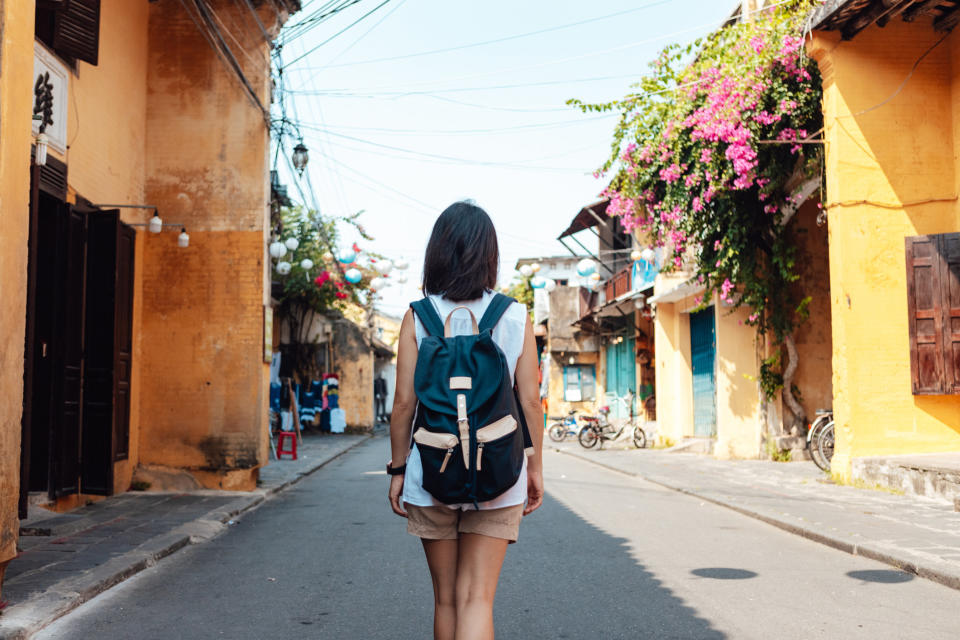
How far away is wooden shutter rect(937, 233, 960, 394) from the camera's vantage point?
431 inches

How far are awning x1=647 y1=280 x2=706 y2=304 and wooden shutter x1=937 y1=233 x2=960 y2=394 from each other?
7.01 meters

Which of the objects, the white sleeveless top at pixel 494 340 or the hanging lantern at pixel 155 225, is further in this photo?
the hanging lantern at pixel 155 225

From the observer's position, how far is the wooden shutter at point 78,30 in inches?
344

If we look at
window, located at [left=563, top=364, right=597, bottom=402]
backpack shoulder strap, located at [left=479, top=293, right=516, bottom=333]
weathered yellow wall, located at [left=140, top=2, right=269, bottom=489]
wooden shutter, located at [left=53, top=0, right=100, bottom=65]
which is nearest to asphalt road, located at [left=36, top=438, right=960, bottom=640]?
backpack shoulder strap, located at [left=479, top=293, right=516, bottom=333]

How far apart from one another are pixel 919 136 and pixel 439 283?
1055cm

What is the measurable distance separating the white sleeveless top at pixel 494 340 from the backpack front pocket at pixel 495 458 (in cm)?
7

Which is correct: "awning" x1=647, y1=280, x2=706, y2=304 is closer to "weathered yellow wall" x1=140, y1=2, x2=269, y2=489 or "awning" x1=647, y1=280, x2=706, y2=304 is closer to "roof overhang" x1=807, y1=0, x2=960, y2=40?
"roof overhang" x1=807, y1=0, x2=960, y2=40

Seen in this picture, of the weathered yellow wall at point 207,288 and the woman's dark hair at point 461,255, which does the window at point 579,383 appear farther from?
the woman's dark hair at point 461,255

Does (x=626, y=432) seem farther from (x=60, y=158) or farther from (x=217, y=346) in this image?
(x=60, y=158)

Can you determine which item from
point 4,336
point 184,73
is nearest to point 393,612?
point 4,336

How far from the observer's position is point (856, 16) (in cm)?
1095


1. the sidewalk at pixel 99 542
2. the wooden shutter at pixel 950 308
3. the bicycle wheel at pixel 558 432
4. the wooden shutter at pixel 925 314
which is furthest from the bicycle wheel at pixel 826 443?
the bicycle wheel at pixel 558 432

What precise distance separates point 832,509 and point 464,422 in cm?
755

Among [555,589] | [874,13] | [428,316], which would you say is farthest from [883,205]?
[428,316]
